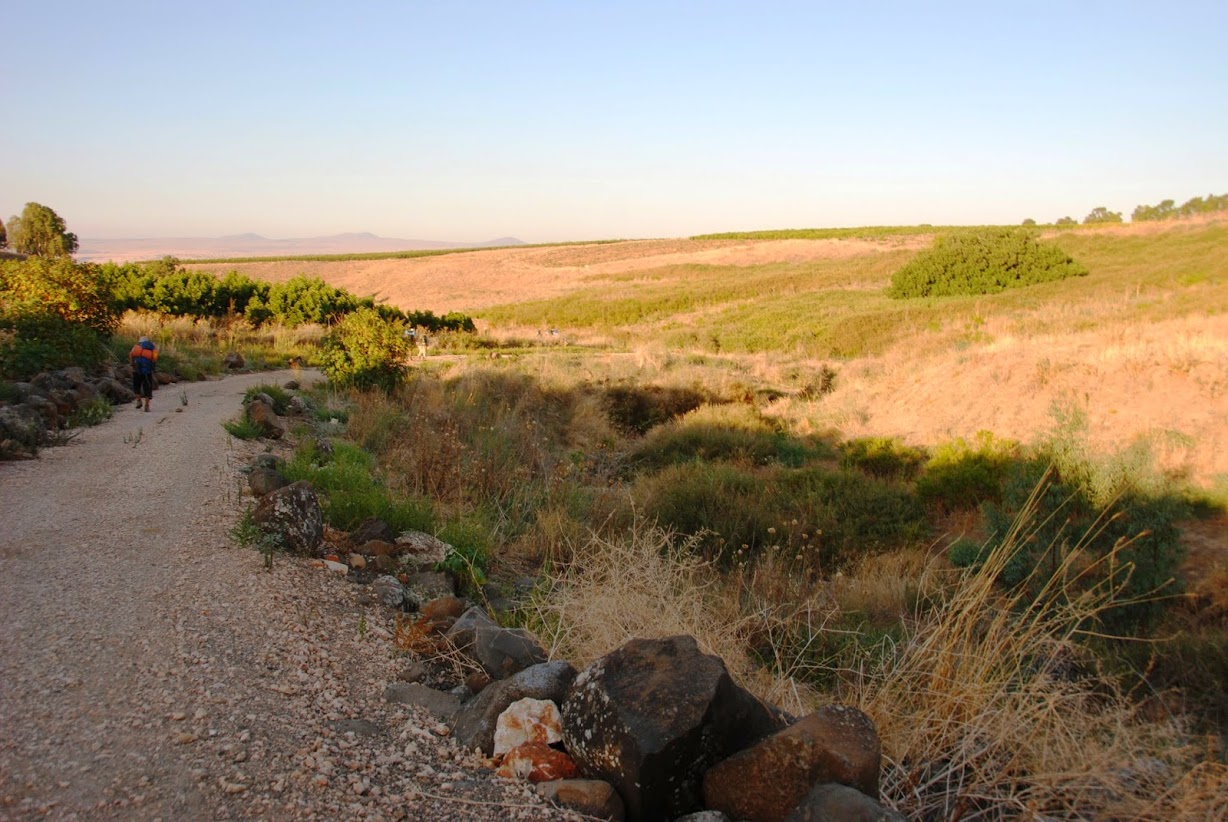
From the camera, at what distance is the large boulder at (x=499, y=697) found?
3.44m

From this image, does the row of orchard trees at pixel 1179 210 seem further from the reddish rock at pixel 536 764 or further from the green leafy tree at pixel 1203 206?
the reddish rock at pixel 536 764

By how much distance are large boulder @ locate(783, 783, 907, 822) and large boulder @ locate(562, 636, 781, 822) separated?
1.54 feet

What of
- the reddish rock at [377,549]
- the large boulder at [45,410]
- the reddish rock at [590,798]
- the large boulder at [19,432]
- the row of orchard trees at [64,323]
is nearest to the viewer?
the reddish rock at [590,798]

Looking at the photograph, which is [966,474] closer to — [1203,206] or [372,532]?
[372,532]

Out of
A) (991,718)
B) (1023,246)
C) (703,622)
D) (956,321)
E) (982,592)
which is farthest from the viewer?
(1023,246)

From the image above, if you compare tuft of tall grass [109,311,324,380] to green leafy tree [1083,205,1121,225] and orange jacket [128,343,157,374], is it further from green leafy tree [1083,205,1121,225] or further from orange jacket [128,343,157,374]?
green leafy tree [1083,205,1121,225]

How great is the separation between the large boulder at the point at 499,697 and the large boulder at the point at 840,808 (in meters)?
1.32

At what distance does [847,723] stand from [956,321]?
31.4 metres

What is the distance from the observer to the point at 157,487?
7.14 metres

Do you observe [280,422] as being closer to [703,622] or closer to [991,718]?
[703,622]

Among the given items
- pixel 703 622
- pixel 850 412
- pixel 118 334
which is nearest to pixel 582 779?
pixel 703 622

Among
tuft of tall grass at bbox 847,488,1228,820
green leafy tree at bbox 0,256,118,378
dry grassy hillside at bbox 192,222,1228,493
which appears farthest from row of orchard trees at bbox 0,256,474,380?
tuft of tall grass at bbox 847,488,1228,820

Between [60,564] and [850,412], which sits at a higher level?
[60,564]

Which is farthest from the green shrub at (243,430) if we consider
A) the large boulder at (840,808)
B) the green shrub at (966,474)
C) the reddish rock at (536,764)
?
the green shrub at (966,474)
